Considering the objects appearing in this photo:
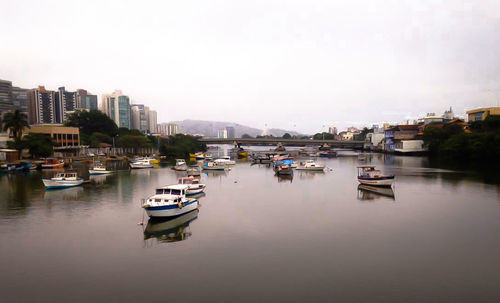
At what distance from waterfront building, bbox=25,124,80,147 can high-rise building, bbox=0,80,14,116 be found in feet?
149

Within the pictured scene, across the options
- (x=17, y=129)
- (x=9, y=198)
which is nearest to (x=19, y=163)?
(x=17, y=129)

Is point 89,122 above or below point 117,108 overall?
below

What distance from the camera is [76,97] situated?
122562 millimetres

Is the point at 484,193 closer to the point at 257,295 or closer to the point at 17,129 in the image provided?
the point at 257,295

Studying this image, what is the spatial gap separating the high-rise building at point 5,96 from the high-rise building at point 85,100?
37.1m

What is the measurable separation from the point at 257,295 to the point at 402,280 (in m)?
4.31

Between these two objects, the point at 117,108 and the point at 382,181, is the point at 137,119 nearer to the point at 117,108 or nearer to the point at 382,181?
the point at 117,108

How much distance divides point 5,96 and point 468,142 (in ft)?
353

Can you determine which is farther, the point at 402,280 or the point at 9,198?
the point at 9,198

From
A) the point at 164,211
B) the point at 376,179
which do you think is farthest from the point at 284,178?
the point at 164,211

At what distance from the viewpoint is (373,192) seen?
907 inches

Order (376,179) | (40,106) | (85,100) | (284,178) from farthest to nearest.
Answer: (85,100) → (40,106) → (284,178) → (376,179)

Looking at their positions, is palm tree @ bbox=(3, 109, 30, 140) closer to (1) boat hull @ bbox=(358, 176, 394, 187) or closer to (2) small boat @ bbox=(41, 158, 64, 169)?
(2) small boat @ bbox=(41, 158, 64, 169)

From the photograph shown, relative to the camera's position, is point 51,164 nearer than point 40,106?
Yes
